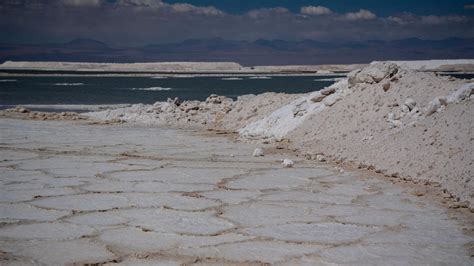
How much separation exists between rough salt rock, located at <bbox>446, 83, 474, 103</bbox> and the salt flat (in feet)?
6.40

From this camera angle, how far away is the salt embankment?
258 inches

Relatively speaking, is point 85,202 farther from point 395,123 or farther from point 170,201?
point 395,123

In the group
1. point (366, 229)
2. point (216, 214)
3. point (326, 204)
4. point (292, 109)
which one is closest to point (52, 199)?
point (216, 214)

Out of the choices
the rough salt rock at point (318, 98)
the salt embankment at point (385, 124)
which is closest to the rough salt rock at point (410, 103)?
the salt embankment at point (385, 124)

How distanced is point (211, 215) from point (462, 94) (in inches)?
A: 182

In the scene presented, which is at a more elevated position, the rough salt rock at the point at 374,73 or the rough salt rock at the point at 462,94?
the rough salt rock at the point at 374,73

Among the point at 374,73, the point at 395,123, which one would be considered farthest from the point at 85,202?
the point at 374,73

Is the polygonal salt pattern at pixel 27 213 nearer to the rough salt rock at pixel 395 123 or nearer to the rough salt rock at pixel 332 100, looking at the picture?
the rough salt rock at pixel 395 123

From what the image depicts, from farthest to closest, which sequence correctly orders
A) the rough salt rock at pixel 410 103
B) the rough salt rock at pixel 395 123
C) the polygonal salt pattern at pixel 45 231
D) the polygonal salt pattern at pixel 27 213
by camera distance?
the rough salt rock at pixel 410 103 → the rough salt rock at pixel 395 123 → the polygonal salt pattern at pixel 27 213 → the polygonal salt pattern at pixel 45 231

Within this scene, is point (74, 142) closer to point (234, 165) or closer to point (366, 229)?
point (234, 165)

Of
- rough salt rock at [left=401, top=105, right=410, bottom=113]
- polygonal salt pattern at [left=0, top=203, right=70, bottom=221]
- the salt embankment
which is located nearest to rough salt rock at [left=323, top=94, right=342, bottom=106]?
the salt embankment

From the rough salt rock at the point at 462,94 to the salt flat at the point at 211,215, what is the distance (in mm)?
1952

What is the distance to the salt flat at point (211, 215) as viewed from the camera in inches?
152

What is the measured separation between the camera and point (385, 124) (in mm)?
8680
